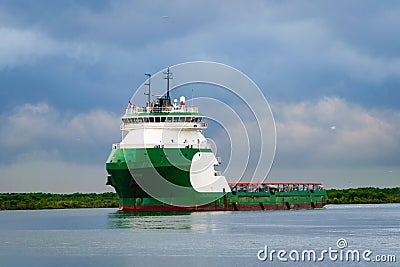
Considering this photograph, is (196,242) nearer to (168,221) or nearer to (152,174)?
(168,221)

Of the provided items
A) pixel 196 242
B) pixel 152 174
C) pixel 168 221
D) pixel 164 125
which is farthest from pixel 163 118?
pixel 196 242

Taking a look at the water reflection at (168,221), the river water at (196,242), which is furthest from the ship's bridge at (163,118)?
the river water at (196,242)

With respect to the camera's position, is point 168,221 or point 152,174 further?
point 152,174

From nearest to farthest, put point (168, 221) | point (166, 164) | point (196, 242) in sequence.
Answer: point (196, 242), point (168, 221), point (166, 164)

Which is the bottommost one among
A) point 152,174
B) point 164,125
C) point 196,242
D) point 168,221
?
point 196,242

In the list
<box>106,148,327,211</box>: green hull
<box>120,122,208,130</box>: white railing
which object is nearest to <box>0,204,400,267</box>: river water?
<box>106,148,327,211</box>: green hull

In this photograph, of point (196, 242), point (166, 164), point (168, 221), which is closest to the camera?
point (196, 242)

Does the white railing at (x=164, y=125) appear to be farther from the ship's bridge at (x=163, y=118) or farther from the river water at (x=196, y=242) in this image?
the river water at (x=196, y=242)

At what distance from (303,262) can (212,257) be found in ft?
10.8

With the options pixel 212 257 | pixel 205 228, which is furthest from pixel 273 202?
pixel 212 257

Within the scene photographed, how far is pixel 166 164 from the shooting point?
178 ft

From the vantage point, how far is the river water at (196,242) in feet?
99.2

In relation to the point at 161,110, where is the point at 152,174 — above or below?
below

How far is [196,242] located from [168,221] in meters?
12.5
